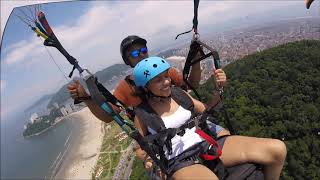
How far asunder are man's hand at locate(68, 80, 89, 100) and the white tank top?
519mm

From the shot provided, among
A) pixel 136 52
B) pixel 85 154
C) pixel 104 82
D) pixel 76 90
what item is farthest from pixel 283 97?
pixel 76 90

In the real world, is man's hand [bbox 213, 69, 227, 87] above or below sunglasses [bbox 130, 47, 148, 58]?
below

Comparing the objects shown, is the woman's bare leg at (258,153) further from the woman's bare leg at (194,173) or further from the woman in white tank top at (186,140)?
the woman's bare leg at (194,173)

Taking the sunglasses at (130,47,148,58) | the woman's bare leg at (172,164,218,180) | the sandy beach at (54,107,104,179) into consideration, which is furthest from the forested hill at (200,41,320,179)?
the woman's bare leg at (172,164,218,180)

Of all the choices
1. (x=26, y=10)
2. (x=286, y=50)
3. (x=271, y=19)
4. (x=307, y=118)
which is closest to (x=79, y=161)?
(x=271, y=19)

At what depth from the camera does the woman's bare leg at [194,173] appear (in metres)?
1.98

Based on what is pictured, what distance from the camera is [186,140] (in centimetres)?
218

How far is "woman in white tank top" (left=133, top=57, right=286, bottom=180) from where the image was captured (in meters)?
1.98

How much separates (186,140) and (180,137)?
42 millimetres

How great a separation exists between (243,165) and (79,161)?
15575 millimetres

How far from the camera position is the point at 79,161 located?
16812 mm

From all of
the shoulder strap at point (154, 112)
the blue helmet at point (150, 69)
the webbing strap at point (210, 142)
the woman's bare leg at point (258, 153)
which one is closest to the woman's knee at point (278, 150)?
the woman's bare leg at point (258, 153)

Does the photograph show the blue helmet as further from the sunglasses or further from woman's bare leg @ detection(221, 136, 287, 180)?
woman's bare leg @ detection(221, 136, 287, 180)

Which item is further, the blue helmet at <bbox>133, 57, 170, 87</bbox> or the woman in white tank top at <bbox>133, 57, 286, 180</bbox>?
the blue helmet at <bbox>133, 57, 170, 87</bbox>
